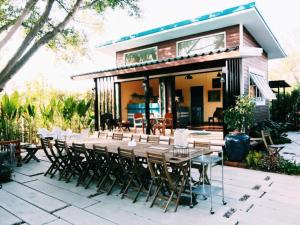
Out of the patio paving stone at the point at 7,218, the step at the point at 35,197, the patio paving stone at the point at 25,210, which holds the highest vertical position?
the step at the point at 35,197

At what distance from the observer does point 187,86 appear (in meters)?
15.1

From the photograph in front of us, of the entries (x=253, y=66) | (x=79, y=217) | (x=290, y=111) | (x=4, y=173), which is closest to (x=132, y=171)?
(x=79, y=217)

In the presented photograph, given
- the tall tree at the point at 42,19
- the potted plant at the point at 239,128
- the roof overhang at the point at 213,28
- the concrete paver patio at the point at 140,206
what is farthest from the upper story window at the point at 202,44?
the concrete paver patio at the point at 140,206

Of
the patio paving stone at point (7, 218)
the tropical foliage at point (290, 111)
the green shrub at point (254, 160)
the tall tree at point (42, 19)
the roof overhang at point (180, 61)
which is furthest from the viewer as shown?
the tropical foliage at point (290, 111)

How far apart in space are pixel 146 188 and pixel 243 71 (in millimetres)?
6569

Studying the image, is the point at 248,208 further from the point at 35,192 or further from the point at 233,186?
the point at 35,192

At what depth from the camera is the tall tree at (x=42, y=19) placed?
536cm

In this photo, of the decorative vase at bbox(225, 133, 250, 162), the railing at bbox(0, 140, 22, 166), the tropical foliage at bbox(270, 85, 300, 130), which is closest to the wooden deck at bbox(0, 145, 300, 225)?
the decorative vase at bbox(225, 133, 250, 162)

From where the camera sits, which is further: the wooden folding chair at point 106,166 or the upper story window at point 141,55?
the upper story window at point 141,55

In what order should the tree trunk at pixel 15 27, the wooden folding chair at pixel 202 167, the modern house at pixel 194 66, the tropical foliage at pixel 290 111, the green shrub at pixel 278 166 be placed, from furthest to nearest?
the tropical foliage at pixel 290 111
the modern house at pixel 194 66
the green shrub at pixel 278 166
the tree trunk at pixel 15 27
the wooden folding chair at pixel 202 167

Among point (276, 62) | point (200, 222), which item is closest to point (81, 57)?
point (200, 222)

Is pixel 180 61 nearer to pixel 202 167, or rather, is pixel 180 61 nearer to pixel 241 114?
pixel 241 114

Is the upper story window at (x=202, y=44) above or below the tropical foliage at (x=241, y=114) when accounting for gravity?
above

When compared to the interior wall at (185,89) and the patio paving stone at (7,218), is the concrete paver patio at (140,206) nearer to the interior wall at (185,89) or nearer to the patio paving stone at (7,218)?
the patio paving stone at (7,218)
